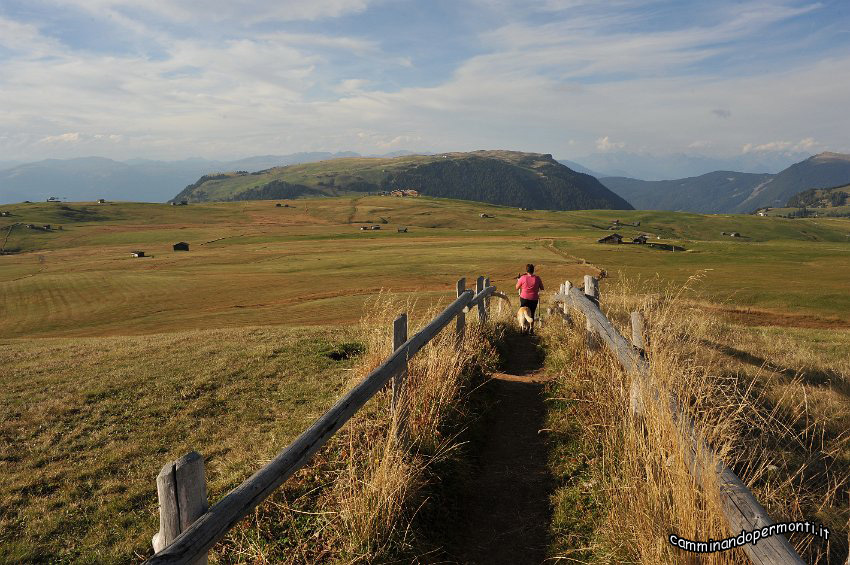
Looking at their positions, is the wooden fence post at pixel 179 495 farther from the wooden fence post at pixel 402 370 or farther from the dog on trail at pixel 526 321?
the dog on trail at pixel 526 321

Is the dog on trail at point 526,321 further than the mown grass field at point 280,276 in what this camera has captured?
No

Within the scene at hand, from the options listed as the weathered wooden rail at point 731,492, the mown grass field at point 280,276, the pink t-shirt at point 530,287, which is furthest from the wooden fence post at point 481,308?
the mown grass field at point 280,276

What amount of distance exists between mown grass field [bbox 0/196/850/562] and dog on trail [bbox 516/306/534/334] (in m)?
4.84

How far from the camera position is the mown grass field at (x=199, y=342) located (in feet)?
23.5

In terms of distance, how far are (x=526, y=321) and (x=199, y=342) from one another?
1070 centimetres

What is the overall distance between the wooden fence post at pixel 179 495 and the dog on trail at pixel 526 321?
1292 cm

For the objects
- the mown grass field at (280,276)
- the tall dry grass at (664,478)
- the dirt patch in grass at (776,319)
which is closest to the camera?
the tall dry grass at (664,478)

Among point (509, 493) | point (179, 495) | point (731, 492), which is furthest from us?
point (509, 493)

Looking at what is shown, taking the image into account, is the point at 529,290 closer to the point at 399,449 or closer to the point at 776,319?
the point at 399,449

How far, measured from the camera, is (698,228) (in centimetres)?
17562

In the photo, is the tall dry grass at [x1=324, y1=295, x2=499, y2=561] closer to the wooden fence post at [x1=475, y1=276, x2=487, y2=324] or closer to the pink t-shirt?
the wooden fence post at [x1=475, y1=276, x2=487, y2=324]

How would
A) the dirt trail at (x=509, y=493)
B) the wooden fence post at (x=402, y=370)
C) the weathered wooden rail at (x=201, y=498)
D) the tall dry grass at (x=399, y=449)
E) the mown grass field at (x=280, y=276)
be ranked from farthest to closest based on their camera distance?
the mown grass field at (x=280, y=276)
the wooden fence post at (x=402, y=370)
the dirt trail at (x=509, y=493)
the tall dry grass at (x=399, y=449)
the weathered wooden rail at (x=201, y=498)

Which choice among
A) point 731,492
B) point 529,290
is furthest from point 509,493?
point 529,290

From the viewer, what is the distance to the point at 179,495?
3186 mm
